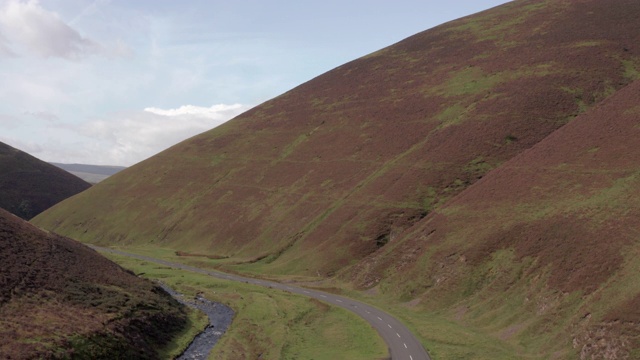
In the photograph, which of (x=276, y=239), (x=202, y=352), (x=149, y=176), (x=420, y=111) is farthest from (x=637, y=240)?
(x=149, y=176)

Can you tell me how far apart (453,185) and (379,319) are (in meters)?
44.5

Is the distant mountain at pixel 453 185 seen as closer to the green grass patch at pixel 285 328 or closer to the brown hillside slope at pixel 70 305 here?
the green grass patch at pixel 285 328

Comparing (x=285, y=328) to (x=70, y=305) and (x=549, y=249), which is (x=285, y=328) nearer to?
(x=70, y=305)

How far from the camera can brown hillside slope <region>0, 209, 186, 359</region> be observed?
4312cm

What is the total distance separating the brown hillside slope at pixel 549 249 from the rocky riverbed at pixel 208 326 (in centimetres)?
2183

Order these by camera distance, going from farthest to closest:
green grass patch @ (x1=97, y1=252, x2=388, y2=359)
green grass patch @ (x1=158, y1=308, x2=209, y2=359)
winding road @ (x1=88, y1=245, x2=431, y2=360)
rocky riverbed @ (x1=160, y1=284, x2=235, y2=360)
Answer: rocky riverbed @ (x1=160, y1=284, x2=235, y2=360) < green grass patch @ (x1=158, y1=308, x2=209, y2=359) < green grass patch @ (x1=97, y1=252, x2=388, y2=359) < winding road @ (x1=88, y1=245, x2=431, y2=360)

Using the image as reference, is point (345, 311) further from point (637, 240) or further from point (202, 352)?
point (637, 240)

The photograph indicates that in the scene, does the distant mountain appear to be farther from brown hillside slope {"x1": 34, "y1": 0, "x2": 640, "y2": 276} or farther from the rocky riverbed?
the rocky riverbed

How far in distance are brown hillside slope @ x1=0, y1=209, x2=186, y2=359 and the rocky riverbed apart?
9.75ft

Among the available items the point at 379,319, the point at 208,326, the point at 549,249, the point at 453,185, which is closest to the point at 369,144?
the point at 453,185

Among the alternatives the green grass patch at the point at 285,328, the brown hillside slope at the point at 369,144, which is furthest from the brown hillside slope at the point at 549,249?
the brown hillside slope at the point at 369,144

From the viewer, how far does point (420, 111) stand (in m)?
134

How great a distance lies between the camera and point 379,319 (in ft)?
202

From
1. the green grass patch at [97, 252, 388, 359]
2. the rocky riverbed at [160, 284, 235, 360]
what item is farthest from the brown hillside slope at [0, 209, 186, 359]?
the green grass patch at [97, 252, 388, 359]
